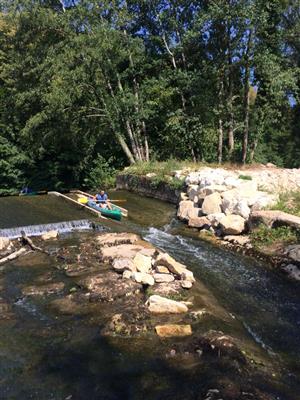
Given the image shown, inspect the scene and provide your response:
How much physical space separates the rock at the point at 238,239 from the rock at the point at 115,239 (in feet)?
8.88

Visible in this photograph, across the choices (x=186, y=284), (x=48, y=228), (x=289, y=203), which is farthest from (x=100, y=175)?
(x=186, y=284)

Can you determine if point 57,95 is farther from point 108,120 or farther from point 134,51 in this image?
point 134,51

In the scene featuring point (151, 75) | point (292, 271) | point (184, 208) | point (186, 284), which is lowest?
point (292, 271)

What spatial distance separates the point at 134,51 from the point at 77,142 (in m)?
7.06

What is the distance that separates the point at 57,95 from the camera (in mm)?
21359

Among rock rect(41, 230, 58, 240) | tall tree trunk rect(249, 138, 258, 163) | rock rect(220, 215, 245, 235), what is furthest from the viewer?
tall tree trunk rect(249, 138, 258, 163)

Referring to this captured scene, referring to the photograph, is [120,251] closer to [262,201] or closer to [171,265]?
[171,265]

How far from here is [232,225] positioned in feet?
39.9

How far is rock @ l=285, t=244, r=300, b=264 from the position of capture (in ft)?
31.9

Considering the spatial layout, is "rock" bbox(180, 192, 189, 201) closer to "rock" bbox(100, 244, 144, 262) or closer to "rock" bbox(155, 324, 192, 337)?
"rock" bbox(100, 244, 144, 262)

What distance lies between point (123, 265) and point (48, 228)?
207 inches

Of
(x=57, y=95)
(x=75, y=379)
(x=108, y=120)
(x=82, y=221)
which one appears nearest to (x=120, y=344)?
(x=75, y=379)

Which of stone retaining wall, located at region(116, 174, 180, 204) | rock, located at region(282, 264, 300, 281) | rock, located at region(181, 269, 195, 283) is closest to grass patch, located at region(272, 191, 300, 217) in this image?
rock, located at region(282, 264, 300, 281)

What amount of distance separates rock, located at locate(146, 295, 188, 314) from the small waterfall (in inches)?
249
